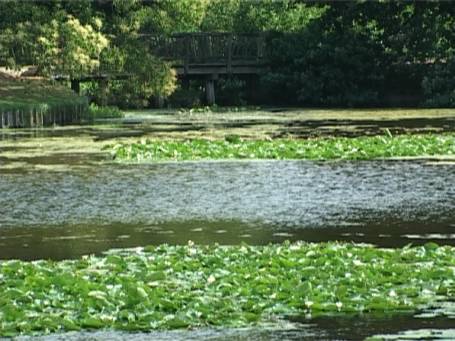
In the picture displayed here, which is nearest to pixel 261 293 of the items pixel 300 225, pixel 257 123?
pixel 300 225

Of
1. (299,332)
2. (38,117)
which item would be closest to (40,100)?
→ (38,117)

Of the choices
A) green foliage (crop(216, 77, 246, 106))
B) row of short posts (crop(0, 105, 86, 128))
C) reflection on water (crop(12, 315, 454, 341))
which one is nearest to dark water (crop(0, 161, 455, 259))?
reflection on water (crop(12, 315, 454, 341))

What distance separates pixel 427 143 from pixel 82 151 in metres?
7.91

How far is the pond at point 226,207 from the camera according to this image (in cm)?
1652

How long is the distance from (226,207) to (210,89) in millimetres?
38391

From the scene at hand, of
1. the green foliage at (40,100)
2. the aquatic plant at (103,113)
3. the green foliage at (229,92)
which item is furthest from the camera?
the green foliage at (229,92)

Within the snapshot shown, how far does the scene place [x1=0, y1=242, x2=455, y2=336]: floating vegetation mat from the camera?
39.8 feet

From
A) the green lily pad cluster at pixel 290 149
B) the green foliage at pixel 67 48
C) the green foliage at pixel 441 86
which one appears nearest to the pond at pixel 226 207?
the green lily pad cluster at pixel 290 149

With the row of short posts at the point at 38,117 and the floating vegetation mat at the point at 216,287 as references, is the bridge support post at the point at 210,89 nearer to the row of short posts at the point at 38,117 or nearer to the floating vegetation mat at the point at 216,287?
the row of short posts at the point at 38,117

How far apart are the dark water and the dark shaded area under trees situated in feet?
81.9

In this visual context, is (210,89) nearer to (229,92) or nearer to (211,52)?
(229,92)

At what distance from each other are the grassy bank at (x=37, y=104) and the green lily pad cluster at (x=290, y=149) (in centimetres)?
1067

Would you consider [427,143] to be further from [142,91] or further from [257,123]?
[142,91]

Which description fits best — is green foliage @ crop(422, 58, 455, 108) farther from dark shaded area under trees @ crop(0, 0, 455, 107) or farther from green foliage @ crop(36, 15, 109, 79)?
green foliage @ crop(36, 15, 109, 79)
